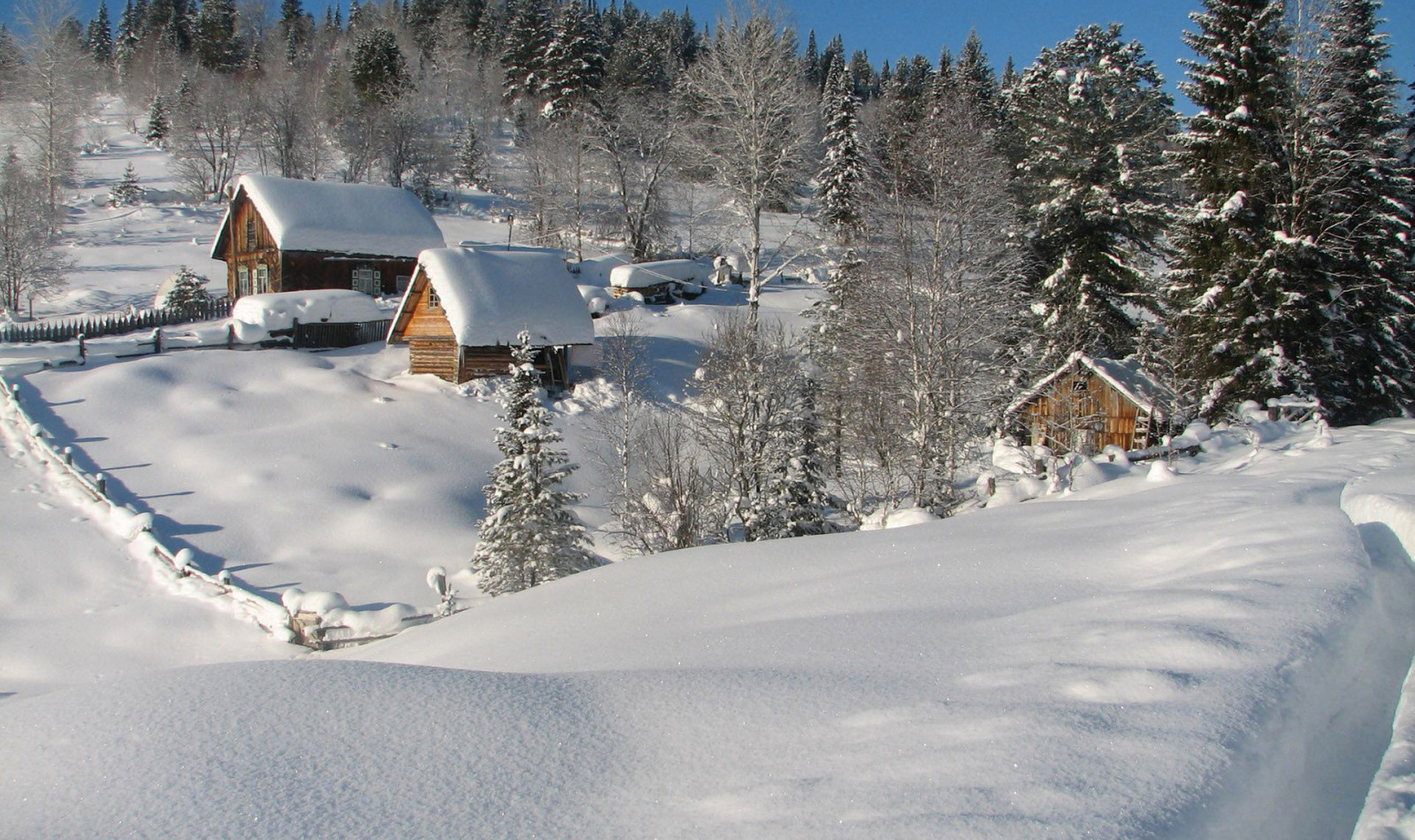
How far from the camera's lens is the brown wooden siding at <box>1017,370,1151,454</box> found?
24.4m

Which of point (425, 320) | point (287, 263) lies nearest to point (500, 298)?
point (425, 320)

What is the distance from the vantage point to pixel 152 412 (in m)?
23.4

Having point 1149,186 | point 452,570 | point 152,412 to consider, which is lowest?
point 452,570

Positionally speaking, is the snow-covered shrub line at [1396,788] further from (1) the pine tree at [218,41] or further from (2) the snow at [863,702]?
(1) the pine tree at [218,41]

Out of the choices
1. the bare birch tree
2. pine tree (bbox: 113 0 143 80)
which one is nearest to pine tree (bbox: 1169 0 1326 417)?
the bare birch tree

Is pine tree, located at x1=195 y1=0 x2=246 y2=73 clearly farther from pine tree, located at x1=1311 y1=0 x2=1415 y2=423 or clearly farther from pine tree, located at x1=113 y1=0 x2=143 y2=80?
pine tree, located at x1=1311 y1=0 x2=1415 y2=423

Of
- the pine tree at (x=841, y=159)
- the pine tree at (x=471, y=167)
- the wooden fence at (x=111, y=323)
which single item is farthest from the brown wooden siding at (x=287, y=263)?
the pine tree at (x=471, y=167)

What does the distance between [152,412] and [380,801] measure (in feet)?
81.1

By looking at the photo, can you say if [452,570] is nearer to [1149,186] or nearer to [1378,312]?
[1149,186]

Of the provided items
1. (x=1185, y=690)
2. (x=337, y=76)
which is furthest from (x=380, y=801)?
(x=337, y=76)

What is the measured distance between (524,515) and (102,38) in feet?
400

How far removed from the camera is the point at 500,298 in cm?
2964

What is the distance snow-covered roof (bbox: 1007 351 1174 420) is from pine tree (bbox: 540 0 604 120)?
49853mm

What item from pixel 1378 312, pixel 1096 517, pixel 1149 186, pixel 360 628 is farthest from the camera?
pixel 1149 186
